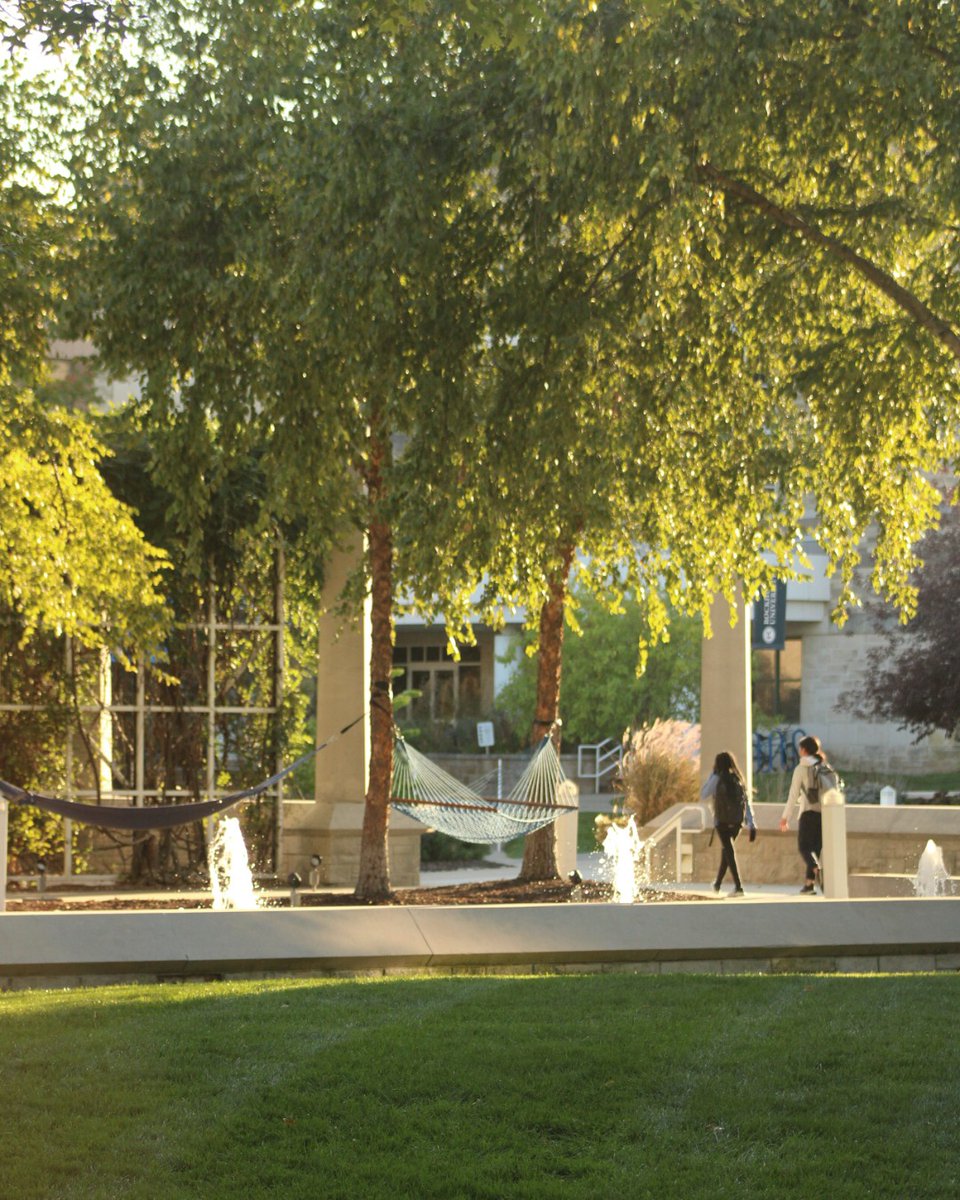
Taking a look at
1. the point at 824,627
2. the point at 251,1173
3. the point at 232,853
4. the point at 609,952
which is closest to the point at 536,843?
the point at 232,853

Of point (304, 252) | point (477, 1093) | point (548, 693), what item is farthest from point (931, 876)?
point (477, 1093)

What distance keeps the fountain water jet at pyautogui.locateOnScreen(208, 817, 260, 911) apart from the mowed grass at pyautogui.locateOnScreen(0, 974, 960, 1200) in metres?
A: 6.80

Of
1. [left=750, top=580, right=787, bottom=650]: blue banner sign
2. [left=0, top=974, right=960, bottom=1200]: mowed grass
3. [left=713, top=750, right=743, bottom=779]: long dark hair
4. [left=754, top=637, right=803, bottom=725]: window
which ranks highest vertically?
[left=750, top=580, right=787, bottom=650]: blue banner sign

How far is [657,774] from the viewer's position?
2117 cm

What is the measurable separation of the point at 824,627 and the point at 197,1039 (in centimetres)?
4397

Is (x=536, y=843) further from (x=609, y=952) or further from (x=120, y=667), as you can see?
(x=609, y=952)

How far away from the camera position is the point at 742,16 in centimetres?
801

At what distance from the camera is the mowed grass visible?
17.5 ft

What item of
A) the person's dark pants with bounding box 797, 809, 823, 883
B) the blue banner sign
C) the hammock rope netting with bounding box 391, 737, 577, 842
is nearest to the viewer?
the hammock rope netting with bounding box 391, 737, 577, 842

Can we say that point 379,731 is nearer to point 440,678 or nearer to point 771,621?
point 771,621

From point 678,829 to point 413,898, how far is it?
4.86 meters

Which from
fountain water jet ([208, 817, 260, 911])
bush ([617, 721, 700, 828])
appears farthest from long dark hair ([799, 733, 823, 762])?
bush ([617, 721, 700, 828])

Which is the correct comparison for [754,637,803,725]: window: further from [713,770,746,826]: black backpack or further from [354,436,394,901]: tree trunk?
[354,436,394,901]: tree trunk

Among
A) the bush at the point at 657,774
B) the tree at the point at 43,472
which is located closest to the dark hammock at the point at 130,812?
the tree at the point at 43,472
